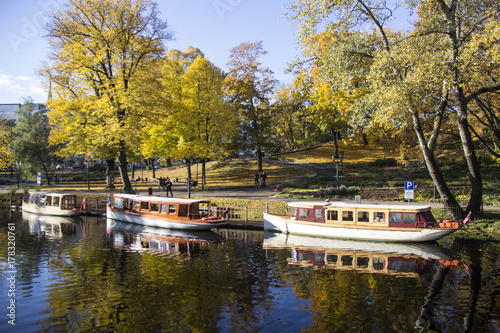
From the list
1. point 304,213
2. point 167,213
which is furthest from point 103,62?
point 304,213

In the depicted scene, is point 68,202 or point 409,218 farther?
point 68,202

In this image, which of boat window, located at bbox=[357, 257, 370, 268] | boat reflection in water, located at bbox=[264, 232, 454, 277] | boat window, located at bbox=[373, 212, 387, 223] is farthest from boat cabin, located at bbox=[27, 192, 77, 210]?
boat window, located at bbox=[357, 257, 370, 268]

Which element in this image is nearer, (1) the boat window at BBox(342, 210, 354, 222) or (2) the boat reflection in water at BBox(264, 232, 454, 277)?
(2) the boat reflection in water at BBox(264, 232, 454, 277)

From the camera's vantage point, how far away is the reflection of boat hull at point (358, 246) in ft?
68.3

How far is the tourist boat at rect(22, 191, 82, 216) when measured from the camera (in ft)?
117

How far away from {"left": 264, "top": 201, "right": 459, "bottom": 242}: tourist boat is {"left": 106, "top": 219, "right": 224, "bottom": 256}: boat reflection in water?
6.06 meters

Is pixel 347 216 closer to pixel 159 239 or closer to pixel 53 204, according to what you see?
pixel 159 239

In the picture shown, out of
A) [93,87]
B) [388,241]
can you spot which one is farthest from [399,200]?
[93,87]

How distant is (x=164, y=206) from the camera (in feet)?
97.2

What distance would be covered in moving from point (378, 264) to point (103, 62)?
3158cm

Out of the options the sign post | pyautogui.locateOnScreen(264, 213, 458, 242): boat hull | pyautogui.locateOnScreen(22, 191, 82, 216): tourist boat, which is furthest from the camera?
pyautogui.locateOnScreen(22, 191, 82, 216): tourist boat

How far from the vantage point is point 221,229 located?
2969 centimetres

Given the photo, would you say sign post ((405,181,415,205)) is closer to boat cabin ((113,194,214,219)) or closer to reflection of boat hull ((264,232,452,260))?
reflection of boat hull ((264,232,452,260))

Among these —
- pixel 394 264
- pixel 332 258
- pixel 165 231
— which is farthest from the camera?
pixel 165 231
